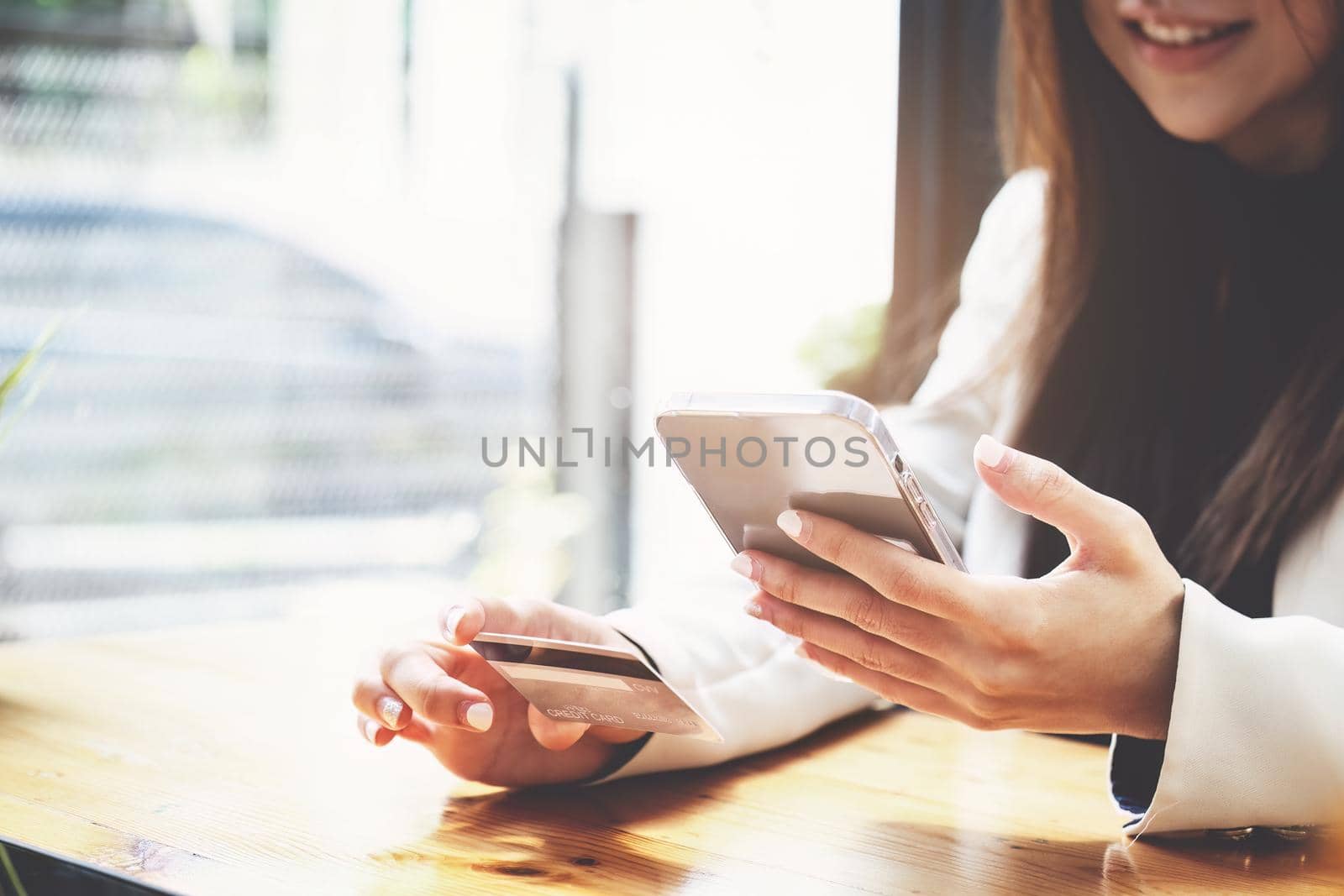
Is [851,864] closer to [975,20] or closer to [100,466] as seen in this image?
[975,20]

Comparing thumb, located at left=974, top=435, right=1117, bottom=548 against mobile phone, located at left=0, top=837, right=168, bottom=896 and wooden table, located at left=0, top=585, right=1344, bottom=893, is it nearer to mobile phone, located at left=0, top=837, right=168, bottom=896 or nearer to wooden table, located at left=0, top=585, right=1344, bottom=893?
wooden table, located at left=0, top=585, right=1344, bottom=893

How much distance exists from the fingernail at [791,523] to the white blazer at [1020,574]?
0.24m

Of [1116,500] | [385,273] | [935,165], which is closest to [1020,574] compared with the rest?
[1116,500]

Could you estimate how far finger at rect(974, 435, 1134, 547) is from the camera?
0.65m

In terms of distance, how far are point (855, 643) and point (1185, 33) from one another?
0.80 metres

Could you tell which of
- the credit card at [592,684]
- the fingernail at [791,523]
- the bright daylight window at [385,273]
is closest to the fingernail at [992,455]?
the fingernail at [791,523]

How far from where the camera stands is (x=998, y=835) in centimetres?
73

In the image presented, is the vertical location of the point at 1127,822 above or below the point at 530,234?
below

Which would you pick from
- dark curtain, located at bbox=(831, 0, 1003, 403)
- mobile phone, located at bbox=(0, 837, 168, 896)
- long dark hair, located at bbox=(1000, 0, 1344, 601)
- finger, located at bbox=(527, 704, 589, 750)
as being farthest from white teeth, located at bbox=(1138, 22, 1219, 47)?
mobile phone, located at bbox=(0, 837, 168, 896)

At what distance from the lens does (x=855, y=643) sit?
741 mm

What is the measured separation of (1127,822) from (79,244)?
2452 mm

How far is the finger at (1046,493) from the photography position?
646 millimetres

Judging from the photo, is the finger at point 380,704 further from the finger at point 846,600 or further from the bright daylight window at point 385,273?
the bright daylight window at point 385,273

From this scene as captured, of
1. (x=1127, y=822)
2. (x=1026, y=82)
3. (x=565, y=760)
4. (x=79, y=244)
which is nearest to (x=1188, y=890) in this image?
(x=1127, y=822)
